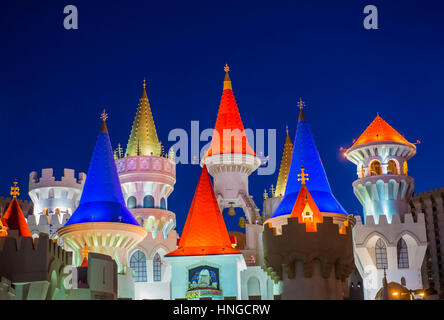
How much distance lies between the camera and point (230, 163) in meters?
44.9

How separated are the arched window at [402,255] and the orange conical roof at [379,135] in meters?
5.79

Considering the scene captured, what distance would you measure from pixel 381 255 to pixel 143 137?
575 inches

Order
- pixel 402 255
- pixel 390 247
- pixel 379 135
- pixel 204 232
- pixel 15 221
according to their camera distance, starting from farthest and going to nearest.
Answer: pixel 379 135 < pixel 402 255 < pixel 390 247 < pixel 204 232 < pixel 15 221

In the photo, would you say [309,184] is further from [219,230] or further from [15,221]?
[15,221]

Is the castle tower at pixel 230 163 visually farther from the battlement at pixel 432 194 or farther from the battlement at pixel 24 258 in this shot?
the battlement at pixel 24 258

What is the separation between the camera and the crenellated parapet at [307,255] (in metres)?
25.5

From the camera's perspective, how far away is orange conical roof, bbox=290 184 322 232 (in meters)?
26.3

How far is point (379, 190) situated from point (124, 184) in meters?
13.8

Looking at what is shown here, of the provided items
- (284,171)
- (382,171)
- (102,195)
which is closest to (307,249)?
(102,195)

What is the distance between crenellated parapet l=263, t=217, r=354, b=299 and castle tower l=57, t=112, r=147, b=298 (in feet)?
35.2

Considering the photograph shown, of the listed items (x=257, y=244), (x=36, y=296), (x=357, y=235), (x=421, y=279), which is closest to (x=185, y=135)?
(x=257, y=244)

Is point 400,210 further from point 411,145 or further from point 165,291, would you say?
point 165,291

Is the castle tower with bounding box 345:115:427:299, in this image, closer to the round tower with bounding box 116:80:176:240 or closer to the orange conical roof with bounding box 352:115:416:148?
the orange conical roof with bounding box 352:115:416:148

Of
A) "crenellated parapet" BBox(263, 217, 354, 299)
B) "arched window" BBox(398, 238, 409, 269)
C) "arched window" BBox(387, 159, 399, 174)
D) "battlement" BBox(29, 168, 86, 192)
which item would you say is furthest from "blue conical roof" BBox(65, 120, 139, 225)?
"arched window" BBox(387, 159, 399, 174)
